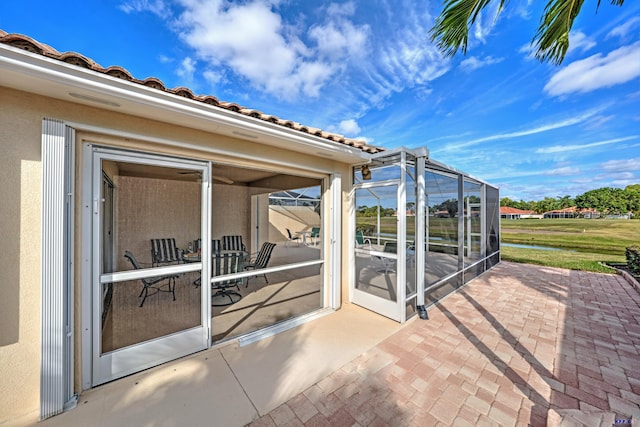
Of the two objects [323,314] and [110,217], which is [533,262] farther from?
[110,217]

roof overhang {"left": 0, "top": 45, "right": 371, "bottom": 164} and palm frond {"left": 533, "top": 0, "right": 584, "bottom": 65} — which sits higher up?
palm frond {"left": 533, "top": 0, "right": 584, "bottom": 65}

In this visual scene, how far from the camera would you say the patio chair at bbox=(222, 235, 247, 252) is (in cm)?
403

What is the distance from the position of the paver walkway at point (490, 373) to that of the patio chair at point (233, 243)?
2489 mm

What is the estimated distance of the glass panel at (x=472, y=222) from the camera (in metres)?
6.72

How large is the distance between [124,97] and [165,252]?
5.87 ft

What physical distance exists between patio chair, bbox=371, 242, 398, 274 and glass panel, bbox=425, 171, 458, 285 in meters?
1.15

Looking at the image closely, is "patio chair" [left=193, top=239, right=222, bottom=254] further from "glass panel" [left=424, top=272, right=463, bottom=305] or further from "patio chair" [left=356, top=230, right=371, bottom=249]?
"glass panel" [left=424, top=272, right=463, bottom=305]

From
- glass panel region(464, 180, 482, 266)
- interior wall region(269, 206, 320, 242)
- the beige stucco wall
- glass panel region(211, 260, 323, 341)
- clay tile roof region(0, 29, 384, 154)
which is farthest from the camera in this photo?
glass panel region(464, 180, 482, 266)

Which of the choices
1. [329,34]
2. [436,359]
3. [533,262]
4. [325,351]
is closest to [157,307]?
[325,351]

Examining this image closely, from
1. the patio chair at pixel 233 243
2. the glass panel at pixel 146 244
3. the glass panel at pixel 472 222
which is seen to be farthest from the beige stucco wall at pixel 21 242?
the glass panel at pixel 472 222

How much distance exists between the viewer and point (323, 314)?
4.41 m

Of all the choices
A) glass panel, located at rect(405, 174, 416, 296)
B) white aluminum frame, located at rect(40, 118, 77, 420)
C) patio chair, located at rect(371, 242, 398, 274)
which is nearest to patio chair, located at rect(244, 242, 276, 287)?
patio chair, located at rect(371, 242, 398, 274)

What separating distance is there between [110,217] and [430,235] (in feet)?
19.3

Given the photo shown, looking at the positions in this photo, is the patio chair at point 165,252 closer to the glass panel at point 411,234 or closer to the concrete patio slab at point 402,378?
the concrete patio slab at point 402,378
